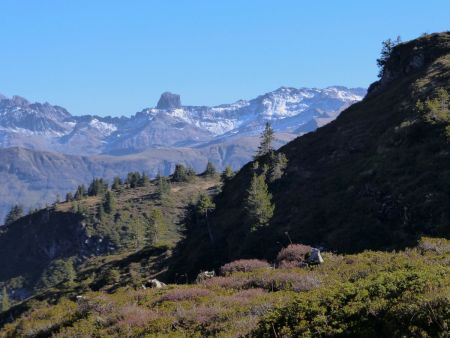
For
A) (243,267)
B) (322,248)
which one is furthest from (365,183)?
(243,267)

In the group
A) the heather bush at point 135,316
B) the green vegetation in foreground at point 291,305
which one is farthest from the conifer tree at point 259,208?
the heather bush at point 135,316

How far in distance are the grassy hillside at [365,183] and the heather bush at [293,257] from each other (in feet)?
41.3

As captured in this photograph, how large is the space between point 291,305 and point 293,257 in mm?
11745

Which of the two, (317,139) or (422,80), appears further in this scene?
(317,139)

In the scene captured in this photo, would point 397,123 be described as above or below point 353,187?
above

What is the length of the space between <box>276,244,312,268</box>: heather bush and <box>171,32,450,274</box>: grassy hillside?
12596 millimetres

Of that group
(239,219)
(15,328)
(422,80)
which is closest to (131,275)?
(239,219)

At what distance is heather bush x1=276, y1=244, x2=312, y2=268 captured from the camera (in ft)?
79.2

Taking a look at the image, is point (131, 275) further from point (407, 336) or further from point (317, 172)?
point (407, 336)

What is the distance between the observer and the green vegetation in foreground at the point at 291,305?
1194cm

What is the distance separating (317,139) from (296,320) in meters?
79.6

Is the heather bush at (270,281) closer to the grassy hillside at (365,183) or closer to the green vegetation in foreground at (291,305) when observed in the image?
the green vegetation in foreground at (291,305)

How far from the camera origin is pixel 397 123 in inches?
2672

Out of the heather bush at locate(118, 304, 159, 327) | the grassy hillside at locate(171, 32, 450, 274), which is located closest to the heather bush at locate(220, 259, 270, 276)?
the heather bush at locate(118, 304, 159, 327)
